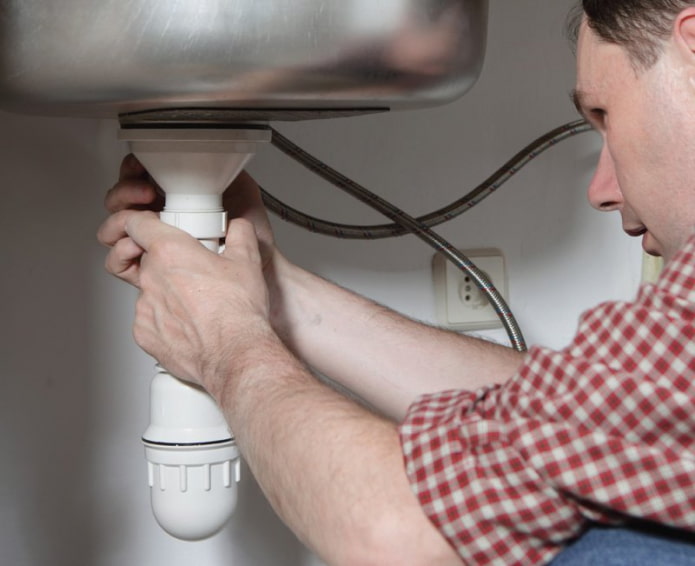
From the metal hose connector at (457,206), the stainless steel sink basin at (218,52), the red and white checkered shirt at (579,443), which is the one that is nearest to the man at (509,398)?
the red and white checkered shirt at (579,443)

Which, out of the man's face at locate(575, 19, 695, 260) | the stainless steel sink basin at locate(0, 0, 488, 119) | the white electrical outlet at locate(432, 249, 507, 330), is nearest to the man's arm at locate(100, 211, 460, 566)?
the stainless steel sink basin at locate(0, 0, 488, 119)

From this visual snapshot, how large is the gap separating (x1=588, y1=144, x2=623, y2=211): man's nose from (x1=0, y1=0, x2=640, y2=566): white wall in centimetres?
33

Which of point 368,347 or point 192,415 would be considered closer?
point 192,415

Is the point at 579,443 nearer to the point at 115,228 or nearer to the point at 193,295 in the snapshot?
the point at 193,295

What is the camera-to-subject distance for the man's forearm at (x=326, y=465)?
2.01ft

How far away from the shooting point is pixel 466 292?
1.20m

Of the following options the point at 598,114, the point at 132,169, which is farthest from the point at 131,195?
the point at 598,114

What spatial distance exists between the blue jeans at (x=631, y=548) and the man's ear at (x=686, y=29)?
30 cm

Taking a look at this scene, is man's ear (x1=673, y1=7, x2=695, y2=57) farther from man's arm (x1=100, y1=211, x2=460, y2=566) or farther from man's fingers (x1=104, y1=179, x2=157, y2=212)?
man's fingers (x1=104, y1=179, x2=157, y2=212)

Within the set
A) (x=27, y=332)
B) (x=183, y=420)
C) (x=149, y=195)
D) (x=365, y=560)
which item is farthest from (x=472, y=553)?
(x=27, y=332)

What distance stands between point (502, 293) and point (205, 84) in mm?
656

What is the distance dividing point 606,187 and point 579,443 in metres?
0.31

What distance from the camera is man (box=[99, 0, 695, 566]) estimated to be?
1.89ft

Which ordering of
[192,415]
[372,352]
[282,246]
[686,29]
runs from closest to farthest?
[686,29] < [192,415] < [372,352] < [282,246]
